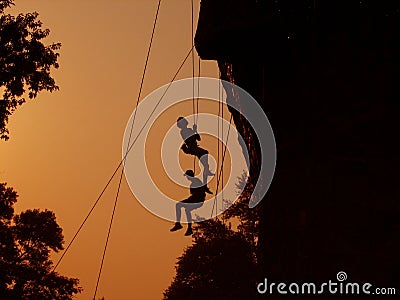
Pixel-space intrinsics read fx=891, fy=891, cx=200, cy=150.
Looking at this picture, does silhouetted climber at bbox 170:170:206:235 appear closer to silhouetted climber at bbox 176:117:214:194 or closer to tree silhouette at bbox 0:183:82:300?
silhouetted climber at bbox 176:117:214:194

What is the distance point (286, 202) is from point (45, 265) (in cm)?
2749

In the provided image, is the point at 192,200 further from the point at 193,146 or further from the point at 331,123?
the point at 331,123

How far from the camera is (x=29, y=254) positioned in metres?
40.5

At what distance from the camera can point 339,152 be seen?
15.0 metres

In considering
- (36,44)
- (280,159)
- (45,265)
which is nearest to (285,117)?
(280,159)

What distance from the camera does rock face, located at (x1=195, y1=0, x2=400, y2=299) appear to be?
1464 centimetres

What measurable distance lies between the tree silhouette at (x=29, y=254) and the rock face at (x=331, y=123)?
66.0 ft

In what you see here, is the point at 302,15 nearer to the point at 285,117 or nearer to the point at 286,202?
the point at 285,117

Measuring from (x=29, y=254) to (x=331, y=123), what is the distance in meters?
27.8

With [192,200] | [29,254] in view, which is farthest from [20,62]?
[29,254]

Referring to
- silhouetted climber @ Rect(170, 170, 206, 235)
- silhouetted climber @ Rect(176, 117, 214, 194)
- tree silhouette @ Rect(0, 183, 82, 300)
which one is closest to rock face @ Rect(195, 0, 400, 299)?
silhouetted climber @ Rect(170, 170, 206, 235)

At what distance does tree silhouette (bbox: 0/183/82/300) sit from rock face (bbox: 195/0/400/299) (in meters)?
20.1

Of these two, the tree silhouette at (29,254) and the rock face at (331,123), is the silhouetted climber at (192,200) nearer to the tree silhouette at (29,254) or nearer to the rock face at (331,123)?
the rock face at (331,123)

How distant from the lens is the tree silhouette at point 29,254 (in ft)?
116
